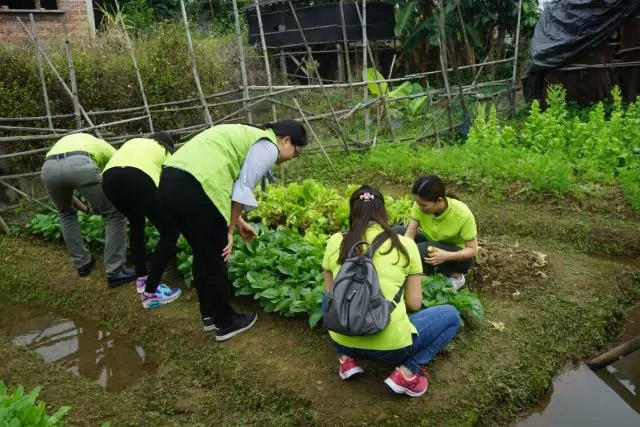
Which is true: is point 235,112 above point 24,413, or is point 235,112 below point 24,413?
above

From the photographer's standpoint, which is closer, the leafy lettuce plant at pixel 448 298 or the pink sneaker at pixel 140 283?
the leafy lettuce plant at pixel 448 298

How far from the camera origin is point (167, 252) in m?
4.13

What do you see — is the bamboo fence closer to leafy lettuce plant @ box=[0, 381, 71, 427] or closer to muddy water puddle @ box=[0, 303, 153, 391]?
muddy water puddle @ box=[0, 303, 153, 391]

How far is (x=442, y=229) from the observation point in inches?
156

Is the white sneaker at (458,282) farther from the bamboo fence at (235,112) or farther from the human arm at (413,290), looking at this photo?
the bamboo fence at (235,112)

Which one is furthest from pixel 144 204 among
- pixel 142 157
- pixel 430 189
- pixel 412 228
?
pixel 430 189

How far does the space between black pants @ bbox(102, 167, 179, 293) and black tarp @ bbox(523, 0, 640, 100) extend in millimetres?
7960

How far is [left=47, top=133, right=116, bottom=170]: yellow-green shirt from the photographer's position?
4418 millimetres

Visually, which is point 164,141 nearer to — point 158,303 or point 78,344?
point 158,303

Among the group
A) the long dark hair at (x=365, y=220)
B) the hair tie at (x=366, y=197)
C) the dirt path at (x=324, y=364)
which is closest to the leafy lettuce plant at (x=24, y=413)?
the dirt path at (x=324, y=364)

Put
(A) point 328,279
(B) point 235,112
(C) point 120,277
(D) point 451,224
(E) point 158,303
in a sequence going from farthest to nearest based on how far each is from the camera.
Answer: (B) point 235,112 < (C) point 120,277 < (E) point 158,303 < (D) point 451,224 < (A) point 328,279

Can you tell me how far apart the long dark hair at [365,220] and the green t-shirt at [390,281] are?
0.10ft

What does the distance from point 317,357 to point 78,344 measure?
75.2 inches

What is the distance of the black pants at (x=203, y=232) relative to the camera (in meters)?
3.28
